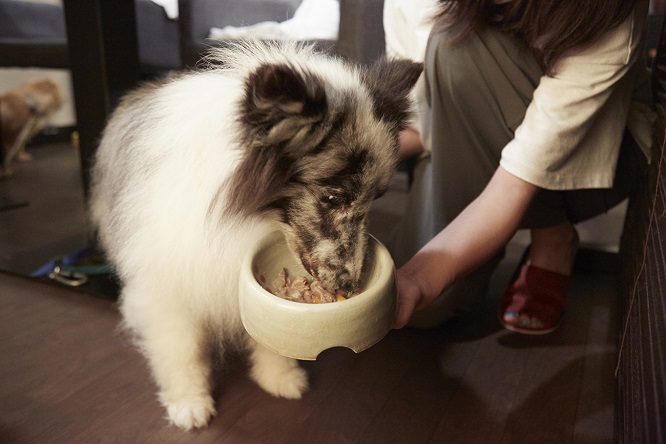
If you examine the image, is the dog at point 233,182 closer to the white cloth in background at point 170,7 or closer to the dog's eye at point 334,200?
the dog's eye at point 334,200

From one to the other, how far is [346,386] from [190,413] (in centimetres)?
45

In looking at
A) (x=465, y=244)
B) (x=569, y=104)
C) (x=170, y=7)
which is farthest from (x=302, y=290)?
(x=170, y=7)

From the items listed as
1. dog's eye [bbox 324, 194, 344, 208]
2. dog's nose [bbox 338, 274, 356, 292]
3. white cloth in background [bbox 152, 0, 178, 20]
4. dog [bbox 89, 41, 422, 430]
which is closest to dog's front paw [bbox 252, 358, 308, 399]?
dog [bbox 89, 41, 422, 430]

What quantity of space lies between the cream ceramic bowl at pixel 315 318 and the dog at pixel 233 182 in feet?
0.38

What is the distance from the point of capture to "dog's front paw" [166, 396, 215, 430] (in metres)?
1.34

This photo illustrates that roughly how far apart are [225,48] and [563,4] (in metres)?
0.84

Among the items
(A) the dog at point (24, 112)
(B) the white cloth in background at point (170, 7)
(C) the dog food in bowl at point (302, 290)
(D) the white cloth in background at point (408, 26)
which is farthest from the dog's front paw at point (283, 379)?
(A) the dog at point (24, 112)

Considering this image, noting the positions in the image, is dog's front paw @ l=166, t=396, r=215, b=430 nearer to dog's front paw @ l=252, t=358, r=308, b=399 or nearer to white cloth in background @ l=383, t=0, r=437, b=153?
dog's front paw @ l=252, t=358, r=308, b=399

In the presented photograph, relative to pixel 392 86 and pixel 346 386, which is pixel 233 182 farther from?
pixel 346 386

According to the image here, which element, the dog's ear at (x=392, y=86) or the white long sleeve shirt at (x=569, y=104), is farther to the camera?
the white long sleeve shirt at (x=569, y=104)

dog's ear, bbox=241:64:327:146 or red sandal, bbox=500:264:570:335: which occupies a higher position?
dog's ear, bbox=241:64:327:146

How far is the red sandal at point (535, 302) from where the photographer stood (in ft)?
6.10

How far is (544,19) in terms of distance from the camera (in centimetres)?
135

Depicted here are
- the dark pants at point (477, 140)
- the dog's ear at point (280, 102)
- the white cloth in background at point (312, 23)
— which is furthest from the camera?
the white cloth in background at point (312, 23)
